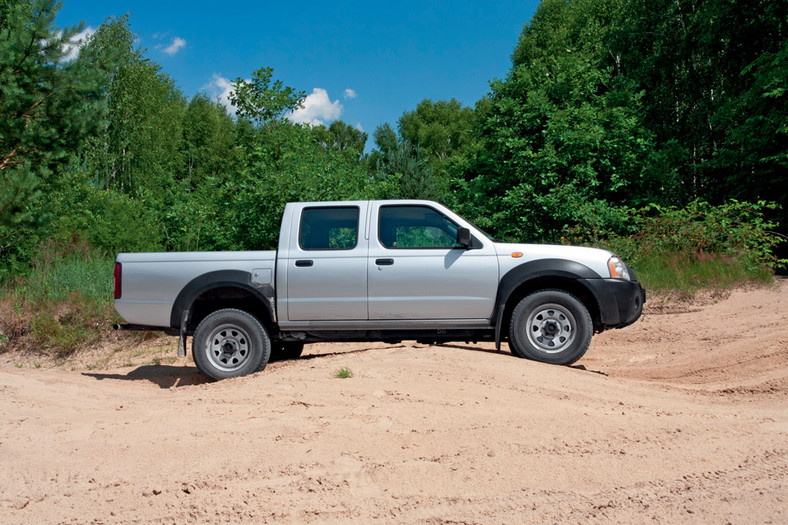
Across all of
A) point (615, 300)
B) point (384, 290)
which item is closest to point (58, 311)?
point (384, 290)

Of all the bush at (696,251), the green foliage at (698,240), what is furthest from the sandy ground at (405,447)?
the green foliage at (698,240)

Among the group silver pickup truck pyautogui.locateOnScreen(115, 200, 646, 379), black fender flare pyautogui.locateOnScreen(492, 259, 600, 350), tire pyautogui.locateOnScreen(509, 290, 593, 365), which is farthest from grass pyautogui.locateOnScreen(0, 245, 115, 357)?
tire pyautogui.locateOnScreen(509, 290, 593, 365)

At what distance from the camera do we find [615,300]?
743 centimetres

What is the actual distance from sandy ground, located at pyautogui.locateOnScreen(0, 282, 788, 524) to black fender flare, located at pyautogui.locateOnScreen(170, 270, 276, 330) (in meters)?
0.85

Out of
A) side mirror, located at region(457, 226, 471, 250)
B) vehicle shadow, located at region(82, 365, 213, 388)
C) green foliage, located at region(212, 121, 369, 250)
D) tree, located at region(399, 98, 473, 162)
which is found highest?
tree, located at region(399, 98, 473, 162)

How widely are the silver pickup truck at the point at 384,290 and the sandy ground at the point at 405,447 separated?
43 centimetres

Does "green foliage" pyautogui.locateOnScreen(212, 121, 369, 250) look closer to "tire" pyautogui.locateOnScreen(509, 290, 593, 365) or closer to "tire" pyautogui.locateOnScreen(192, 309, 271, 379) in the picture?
"tire" pyautogui.locateOnScreen(192, 309, 271, 379)

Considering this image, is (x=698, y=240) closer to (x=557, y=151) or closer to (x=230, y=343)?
(x=557, y=151)

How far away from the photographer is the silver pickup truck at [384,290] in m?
7.42

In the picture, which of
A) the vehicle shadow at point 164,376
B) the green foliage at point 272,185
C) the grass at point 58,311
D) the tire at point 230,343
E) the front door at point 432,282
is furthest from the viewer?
the green foliage at point 272,185

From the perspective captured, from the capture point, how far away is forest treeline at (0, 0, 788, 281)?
563 inches

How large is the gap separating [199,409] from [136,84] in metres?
40.2

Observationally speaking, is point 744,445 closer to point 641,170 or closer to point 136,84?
point 641,170

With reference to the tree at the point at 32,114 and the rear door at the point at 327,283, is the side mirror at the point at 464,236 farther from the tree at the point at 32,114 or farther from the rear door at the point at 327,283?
the tree at the point at 32,114
